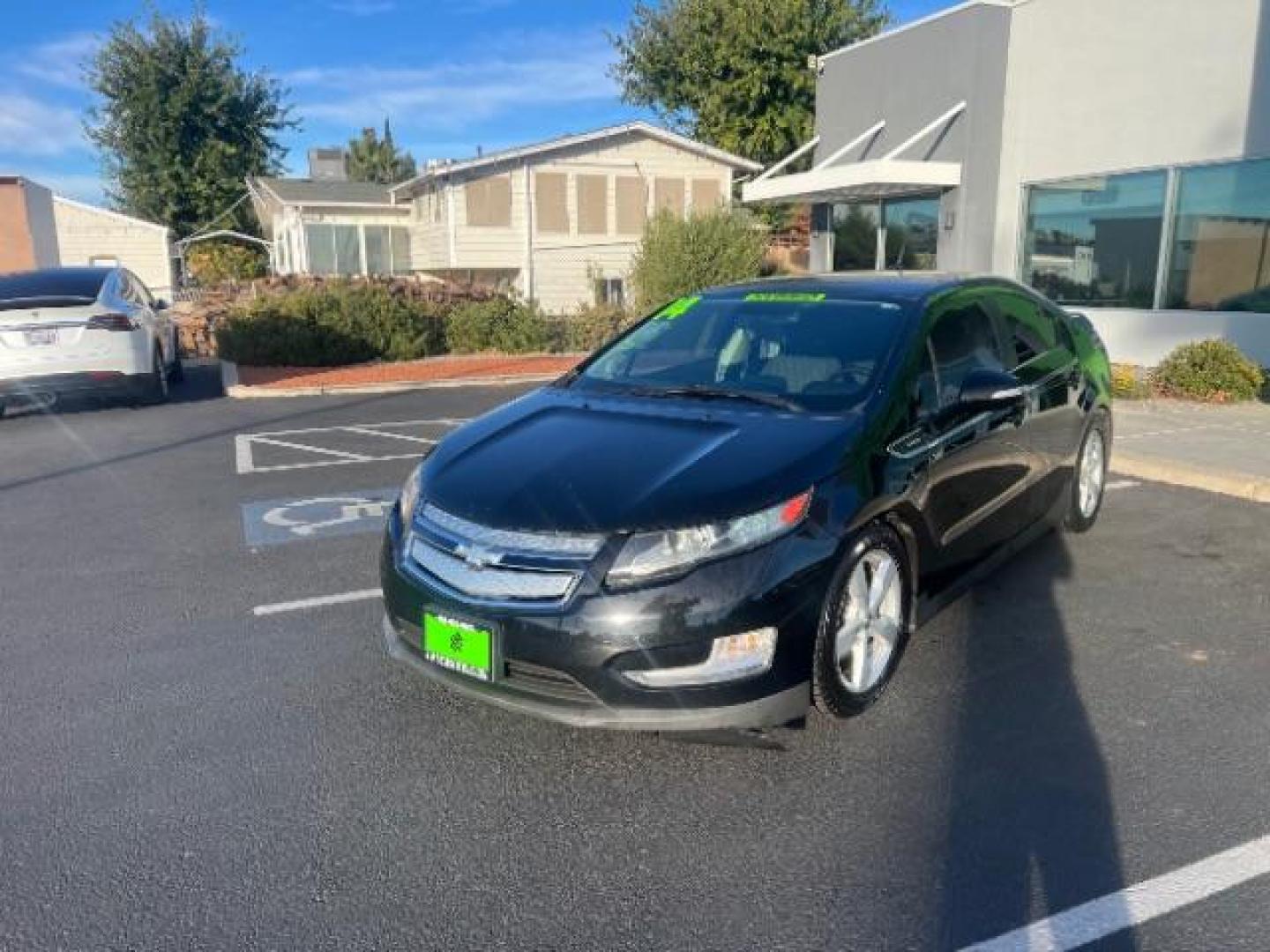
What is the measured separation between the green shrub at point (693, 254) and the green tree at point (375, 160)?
69.3m

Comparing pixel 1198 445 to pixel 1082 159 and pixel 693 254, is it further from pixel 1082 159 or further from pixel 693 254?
pixel 693 254

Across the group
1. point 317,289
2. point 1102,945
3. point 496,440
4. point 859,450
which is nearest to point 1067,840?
point 1102,945

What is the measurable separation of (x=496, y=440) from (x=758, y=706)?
146 centimetres

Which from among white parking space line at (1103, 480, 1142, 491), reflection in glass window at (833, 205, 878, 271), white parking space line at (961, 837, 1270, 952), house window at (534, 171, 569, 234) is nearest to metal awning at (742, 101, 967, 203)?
reflection in glass window at (833, 205, 878, 271)

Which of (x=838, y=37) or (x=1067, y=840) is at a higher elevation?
(x=838, y=37)

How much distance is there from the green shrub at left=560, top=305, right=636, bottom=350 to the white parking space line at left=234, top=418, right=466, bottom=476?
25.0 feet

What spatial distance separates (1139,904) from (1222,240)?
11.8 meters

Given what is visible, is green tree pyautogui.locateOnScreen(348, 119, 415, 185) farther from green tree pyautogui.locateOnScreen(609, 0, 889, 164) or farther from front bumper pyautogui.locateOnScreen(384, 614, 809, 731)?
front bumper pyautogui.locateOnScreen(384, 614, 809, 731)

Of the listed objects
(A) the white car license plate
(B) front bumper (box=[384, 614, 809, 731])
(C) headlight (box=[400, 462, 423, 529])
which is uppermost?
(A) the white car license plate

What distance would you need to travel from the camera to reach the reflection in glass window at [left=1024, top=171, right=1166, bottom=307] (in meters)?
12.8

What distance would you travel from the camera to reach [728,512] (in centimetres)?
302

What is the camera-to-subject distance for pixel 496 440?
374cm

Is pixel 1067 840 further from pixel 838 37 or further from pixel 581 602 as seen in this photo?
pixel 838 37

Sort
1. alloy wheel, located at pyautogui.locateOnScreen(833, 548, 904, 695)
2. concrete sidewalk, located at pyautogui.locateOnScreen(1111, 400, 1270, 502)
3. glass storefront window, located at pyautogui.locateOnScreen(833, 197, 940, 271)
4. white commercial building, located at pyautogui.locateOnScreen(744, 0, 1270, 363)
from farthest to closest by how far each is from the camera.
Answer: glass storefront window, located at pyautogui.locateOnScreen(833, 197, 940, 271), white commercial building, located at pyautogui.locateOnScreen(744, 0, 1270, 363), concrete sidewalk, located at pyautogui.locateOnScreen(1111, 400, 1270, 502), alloy wheel, located at pyautogui.locateOnScreen(833, 548, 904, 695)
